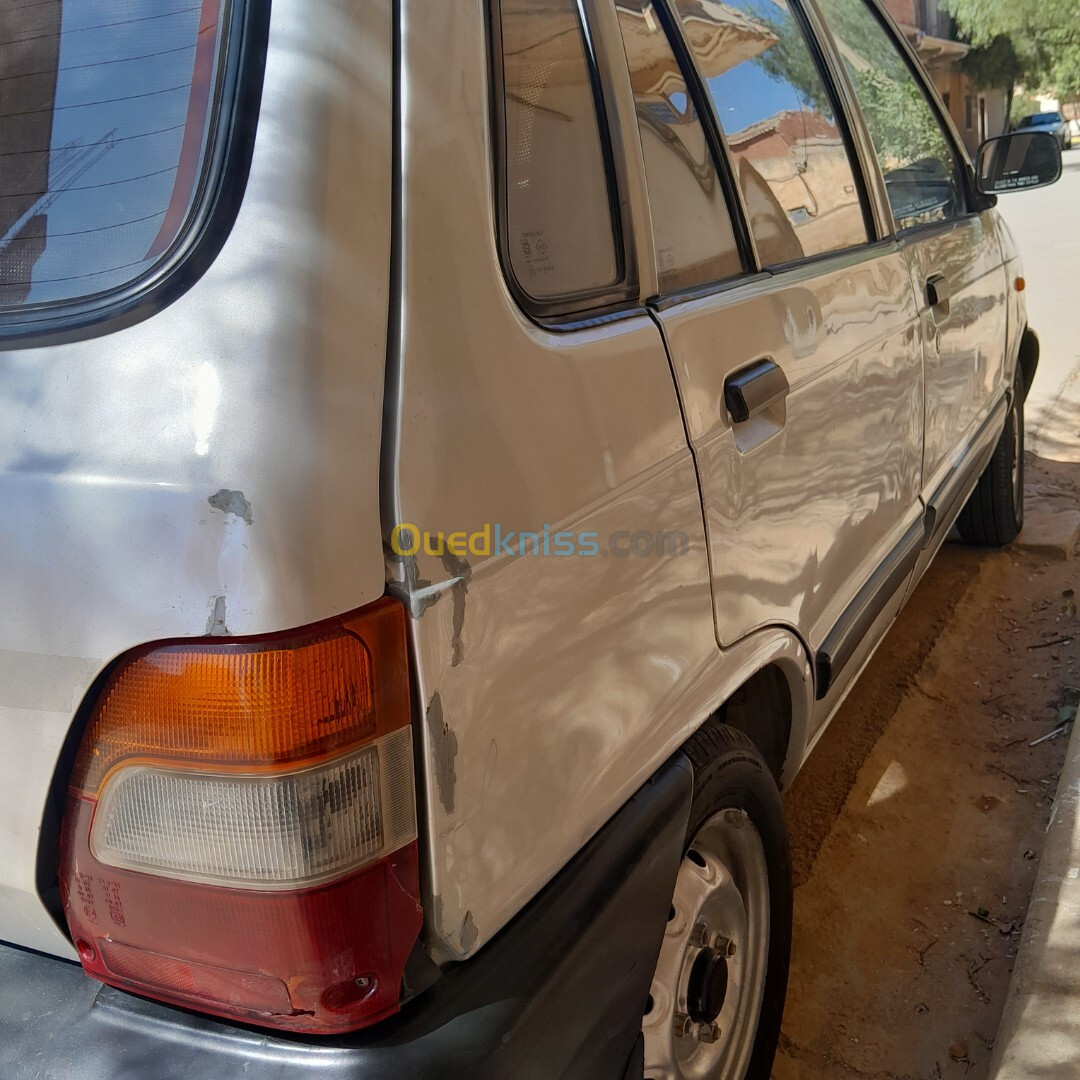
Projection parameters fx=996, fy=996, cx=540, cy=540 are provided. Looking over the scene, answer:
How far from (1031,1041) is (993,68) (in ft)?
125

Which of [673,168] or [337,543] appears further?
[673,168]

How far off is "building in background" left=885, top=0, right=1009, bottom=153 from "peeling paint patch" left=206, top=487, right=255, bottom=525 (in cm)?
2959

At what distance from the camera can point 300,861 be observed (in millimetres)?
990

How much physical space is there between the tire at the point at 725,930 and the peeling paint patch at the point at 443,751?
62cm

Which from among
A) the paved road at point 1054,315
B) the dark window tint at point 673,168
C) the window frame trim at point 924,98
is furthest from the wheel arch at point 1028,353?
the dark window tint at point 673,168

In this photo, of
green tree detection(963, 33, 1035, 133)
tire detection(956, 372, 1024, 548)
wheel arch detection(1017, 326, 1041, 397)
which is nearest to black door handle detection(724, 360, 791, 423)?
tire detection(956, 372, 1024, 548)

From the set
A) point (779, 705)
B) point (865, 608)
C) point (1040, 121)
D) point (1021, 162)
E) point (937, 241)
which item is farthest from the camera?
point (1040, 121)

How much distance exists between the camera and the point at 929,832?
A: 2912 millimetres

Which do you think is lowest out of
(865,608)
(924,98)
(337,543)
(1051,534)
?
(1051,534)

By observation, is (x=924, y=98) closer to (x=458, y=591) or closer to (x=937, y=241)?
(x=937, y=241)

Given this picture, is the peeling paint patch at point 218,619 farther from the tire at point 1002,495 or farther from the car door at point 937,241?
the tire at point 1002,495


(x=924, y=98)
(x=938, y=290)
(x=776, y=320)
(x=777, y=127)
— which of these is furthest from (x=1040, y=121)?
(x=776, y=320)

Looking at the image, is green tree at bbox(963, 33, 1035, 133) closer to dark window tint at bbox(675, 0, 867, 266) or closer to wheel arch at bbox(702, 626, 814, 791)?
dark window tint at bbox(675, 0, 867, 266)

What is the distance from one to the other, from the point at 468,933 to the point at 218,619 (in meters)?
0.46
